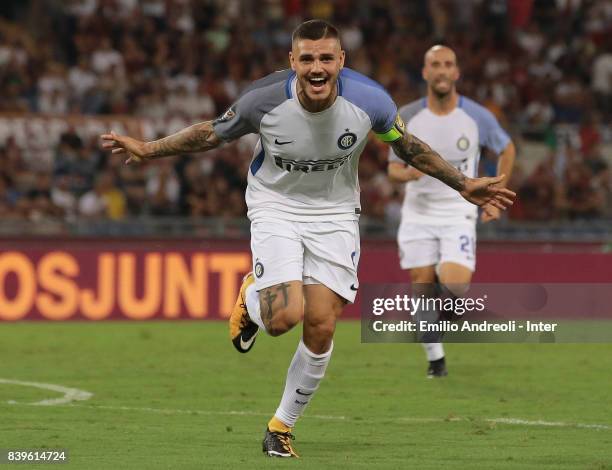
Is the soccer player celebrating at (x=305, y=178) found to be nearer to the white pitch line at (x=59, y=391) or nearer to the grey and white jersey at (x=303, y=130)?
the grey and white jersey at (x=303, y=130)

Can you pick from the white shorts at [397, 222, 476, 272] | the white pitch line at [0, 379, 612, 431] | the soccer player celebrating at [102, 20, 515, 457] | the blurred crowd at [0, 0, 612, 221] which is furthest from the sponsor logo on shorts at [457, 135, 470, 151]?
the blurred crowd at [0, 0, 612, 221]

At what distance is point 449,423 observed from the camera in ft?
31.7

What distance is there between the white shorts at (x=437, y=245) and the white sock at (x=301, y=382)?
4.48 meters

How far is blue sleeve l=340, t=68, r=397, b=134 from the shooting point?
321 inches

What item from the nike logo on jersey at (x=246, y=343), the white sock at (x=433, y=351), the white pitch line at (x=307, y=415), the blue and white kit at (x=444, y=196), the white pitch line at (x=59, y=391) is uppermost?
the blue and white kit at (x=444, y=196)

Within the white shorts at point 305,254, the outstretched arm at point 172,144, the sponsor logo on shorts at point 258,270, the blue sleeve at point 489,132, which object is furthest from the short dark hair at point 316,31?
the blue sleeve at point 489,132

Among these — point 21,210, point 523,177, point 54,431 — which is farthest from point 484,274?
point 54,431

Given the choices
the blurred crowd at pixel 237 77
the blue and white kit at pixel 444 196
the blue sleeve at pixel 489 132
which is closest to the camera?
the blue and white kit at pixel 444 196

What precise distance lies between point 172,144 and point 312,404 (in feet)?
10.4

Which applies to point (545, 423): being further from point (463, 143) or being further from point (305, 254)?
point (463, 143)

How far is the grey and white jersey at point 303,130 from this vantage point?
Result: 26.7 feet

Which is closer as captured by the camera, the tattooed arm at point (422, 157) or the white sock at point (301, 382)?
the white sock at point (301, 382)

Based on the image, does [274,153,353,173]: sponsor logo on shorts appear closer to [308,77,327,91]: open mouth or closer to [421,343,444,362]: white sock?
[308,77,327,91]: open mouth

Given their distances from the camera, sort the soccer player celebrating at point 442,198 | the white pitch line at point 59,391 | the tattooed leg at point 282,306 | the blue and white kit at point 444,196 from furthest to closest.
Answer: the blue and white kit at point 444,196 < the soccer player celebrating at point 442,198 < the white pitch line at point 59,391 < the tattooed leg at point 282,306
